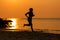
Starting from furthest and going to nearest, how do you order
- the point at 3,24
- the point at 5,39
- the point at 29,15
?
the point at 3,24 → the point at 29,15 → the point at 5,39

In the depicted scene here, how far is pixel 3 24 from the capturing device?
27.2 m

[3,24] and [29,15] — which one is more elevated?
[29,15]

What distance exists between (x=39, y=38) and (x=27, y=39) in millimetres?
876

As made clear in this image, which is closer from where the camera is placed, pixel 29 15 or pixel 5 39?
pixel 5 39

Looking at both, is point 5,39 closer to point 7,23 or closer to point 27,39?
point 27,39

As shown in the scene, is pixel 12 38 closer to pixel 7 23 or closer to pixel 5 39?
pixel 5 39

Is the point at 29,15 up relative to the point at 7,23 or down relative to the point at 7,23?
up

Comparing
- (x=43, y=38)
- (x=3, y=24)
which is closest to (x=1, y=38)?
(x=43, y=38)

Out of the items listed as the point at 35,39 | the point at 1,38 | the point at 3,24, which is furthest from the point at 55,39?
the point at 3,24

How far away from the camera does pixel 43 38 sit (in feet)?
51.0

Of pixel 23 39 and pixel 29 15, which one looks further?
pixel 29 15

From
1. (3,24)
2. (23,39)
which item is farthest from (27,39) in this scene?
(3,24)

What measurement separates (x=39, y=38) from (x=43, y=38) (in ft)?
0.78

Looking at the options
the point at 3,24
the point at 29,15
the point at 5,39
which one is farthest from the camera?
the point at 3,24
